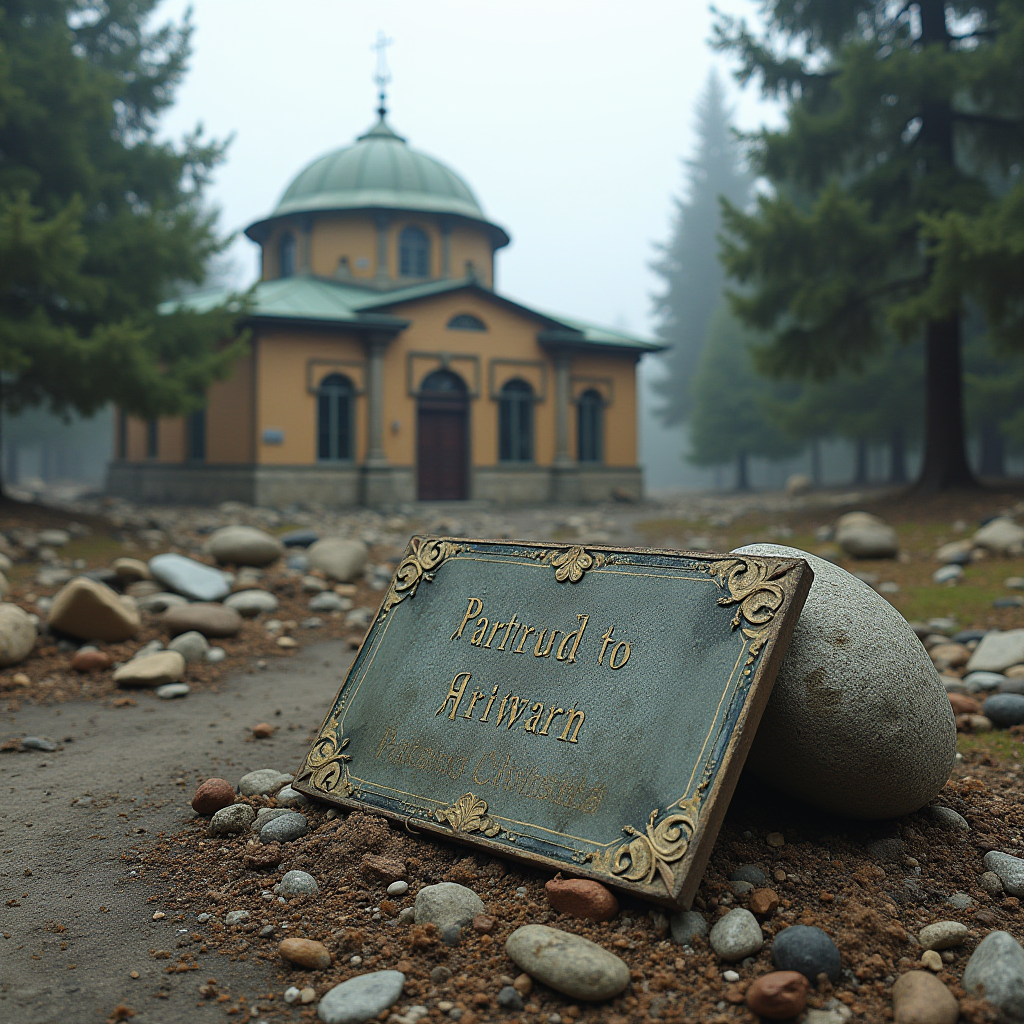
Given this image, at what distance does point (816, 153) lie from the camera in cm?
1697

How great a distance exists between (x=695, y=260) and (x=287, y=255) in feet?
99.6

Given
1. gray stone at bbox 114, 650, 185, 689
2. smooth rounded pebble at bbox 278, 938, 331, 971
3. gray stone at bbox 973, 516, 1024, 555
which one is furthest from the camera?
gray stone at bbox 973, 516, 1024, 555

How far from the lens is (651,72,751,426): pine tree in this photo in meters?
48.2

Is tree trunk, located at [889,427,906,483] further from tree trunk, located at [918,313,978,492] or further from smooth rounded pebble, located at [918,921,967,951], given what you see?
smooth rounded pebble, located at [918,921,967,951]

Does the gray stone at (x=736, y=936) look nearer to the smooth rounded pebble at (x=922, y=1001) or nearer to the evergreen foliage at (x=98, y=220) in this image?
the smooth rounded pebble at (x=922, y=1001)

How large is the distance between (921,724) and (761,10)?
18267 mm

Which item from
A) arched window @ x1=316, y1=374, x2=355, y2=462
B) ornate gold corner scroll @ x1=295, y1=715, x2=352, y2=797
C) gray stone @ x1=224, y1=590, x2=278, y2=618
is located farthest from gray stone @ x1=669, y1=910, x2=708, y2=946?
arched window @ x1=316, y1=374, x2=355, y2=462

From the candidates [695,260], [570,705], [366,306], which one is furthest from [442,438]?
[695,260]

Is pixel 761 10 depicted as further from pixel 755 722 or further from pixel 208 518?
pixel 755 722

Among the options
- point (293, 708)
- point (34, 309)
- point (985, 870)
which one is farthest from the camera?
point (34, 309)

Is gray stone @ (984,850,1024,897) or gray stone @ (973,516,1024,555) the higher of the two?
gray stone @ (973,516,1024,555)

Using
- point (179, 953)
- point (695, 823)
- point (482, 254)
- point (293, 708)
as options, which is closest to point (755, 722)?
point (695, 823)

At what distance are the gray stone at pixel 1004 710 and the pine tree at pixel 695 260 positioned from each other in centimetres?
4218

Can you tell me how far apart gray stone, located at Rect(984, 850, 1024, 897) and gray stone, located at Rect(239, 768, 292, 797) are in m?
3.05
